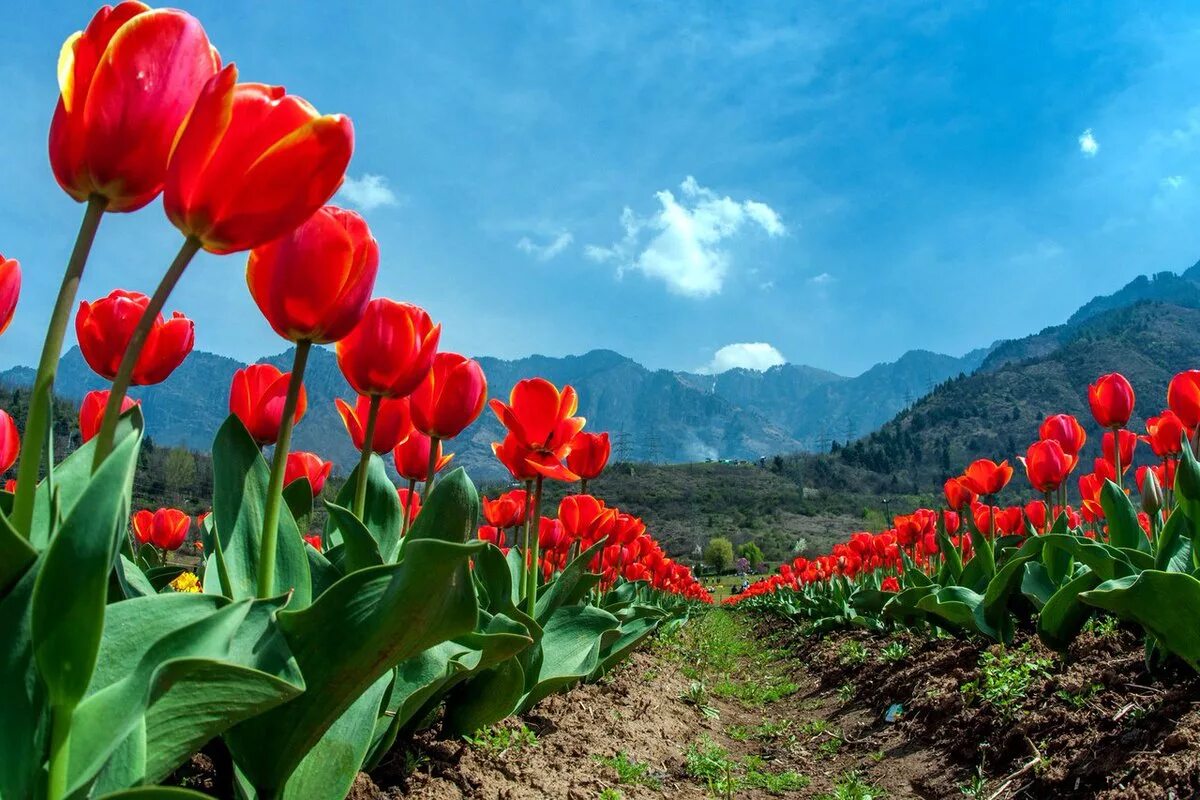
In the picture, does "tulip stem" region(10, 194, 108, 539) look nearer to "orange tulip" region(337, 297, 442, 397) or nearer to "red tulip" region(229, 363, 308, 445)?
"orange tulip" region(337, 297, 442, 397)

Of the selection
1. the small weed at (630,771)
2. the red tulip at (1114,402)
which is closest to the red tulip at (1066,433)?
the red tulip at (1114,402)

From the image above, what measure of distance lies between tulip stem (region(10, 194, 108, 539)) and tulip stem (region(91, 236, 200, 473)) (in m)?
0.08

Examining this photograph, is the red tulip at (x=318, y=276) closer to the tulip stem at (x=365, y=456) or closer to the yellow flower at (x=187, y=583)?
the tulip stem at (x=365, y=456)

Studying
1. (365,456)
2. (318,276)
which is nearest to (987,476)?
(365,456)

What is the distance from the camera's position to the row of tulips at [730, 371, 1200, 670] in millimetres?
3107

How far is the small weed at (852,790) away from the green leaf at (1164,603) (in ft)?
4.71

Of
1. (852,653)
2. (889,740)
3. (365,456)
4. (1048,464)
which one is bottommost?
(852,653)

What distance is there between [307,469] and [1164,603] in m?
3.29

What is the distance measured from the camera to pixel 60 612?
108 cm

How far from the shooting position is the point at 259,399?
7.74ft

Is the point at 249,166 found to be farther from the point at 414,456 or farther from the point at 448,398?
the point at 414,456

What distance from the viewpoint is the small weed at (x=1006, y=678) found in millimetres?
3957

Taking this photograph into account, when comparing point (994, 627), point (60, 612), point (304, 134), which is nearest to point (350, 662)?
point (60, 612)

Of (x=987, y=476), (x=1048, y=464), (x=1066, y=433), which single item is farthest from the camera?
(x=987, y=476)
